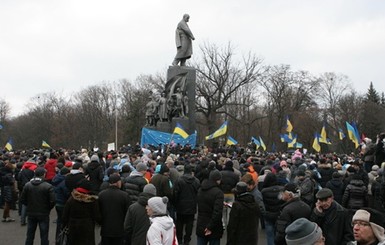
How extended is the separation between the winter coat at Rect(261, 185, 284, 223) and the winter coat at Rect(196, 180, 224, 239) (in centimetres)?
85

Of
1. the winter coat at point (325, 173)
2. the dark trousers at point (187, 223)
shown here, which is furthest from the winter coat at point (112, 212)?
the winter coat at point (325, 173)

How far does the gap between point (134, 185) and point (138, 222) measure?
6.35 feet

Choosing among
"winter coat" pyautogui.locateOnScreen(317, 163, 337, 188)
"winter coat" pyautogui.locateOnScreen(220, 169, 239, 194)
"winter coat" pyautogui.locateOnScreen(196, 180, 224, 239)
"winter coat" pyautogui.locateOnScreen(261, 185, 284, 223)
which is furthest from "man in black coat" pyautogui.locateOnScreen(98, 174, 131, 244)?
"winter coat" pyautogui.locateOnScreen(317, 163, 337, 188)

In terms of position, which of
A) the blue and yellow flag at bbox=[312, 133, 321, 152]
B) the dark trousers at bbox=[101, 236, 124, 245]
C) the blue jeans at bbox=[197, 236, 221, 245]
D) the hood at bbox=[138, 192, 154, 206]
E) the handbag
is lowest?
the blue jeans at bbox=[197, 236, 221, 245]

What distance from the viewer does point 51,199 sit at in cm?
883

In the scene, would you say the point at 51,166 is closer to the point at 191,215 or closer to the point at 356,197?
the point at 191,215

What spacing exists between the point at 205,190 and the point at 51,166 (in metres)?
5.98

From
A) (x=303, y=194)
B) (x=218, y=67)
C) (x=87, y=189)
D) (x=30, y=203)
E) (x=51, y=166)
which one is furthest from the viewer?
(x=218, y=67)

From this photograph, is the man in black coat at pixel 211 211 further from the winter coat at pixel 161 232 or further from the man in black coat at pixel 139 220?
the winter coat at pixel 161 232

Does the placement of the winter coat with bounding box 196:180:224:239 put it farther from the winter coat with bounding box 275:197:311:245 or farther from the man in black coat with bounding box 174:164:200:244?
the winter coat with bounding box 275:197:311:245

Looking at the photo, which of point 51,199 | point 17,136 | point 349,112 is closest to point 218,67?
point 349,112

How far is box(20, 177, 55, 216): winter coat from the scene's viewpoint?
28.8 feet

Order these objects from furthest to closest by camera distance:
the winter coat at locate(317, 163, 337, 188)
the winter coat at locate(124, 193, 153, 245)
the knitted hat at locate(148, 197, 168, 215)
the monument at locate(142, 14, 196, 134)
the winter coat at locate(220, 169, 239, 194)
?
1. the monument at locate(142, 14, 196, 134)
2. the winter coat at locate(317, 163, 337, 188)
3. the winter coat at locate(220, 169, 239, 194)
4. the winter coat at locate(124, 193, 153, 245)
5. the knitted hat at locate(148, 197, 168, 215)

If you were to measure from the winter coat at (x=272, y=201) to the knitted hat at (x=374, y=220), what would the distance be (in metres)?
3.98
